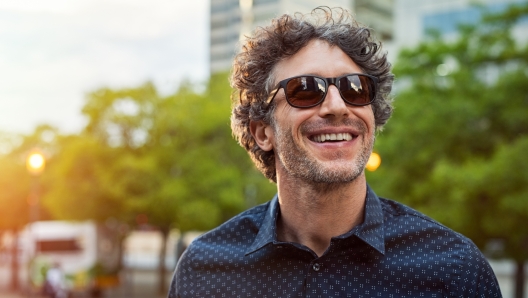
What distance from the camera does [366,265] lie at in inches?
91.7

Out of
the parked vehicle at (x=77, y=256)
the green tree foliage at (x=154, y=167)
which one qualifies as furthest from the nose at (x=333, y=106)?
the parked vehicle at (x=77, y=256)

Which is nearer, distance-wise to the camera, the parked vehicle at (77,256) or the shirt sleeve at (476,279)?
the shirt sleeve at (476,279)

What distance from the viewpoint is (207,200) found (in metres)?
22.5

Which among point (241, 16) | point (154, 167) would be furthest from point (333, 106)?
point (241, 16)

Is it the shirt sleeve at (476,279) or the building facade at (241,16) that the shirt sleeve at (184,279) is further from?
the building facade at (241,16)

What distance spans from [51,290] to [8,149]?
26.6 ft

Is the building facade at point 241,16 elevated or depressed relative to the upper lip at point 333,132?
elevated

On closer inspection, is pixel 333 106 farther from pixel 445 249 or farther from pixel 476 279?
pixel 476 279

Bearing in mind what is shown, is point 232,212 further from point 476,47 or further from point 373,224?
point 373,224

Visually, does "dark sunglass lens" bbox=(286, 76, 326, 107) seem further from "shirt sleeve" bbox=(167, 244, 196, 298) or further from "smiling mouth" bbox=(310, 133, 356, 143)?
"shirt sleeve" bbox=(167, 244, 196, 298)

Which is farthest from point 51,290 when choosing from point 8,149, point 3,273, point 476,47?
point 3,273

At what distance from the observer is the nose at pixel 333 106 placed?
2340 millimetres

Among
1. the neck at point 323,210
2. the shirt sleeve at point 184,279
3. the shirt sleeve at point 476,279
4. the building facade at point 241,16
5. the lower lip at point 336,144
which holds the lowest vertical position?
the shirt sleeve at point 184,279

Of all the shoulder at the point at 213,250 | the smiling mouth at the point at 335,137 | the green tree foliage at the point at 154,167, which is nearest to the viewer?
the smiling mouth at the point at 335,137
